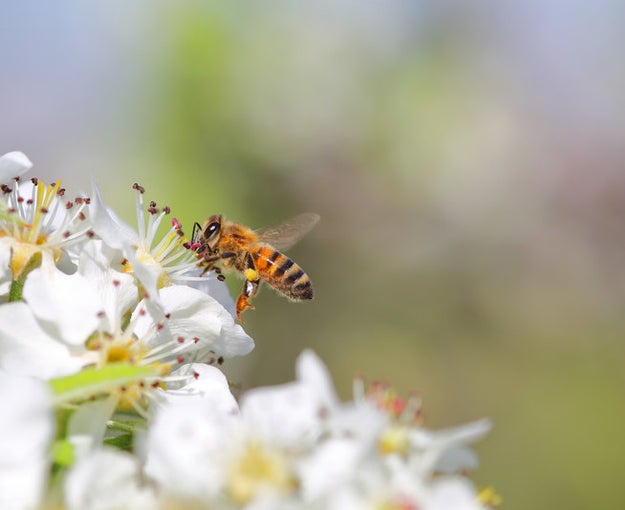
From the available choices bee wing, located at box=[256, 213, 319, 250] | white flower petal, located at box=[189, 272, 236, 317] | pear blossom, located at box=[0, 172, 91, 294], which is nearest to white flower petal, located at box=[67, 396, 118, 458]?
pear blossom, located at box=[0, 172, 91, 294]

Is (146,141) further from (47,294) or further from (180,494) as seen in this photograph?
(180,494)

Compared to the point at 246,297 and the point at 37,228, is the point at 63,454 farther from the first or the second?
the point at 246,297

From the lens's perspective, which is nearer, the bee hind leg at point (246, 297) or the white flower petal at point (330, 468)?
the white flower petal at point (330, 468)

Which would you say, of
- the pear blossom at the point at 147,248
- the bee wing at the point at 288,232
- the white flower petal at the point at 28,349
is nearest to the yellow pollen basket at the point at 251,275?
the bee wing at the point at 288,232

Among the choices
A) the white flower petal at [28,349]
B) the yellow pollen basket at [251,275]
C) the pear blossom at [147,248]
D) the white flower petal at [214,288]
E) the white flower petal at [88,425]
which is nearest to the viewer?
the white flower petal at [88,425]

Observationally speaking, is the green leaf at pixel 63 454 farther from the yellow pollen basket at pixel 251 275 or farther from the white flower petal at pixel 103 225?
the yellow pollen basket at pixel 251 275

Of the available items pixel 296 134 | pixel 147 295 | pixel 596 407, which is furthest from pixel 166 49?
pixel 147 295

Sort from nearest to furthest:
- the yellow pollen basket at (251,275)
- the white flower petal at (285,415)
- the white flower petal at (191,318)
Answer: the white flower petal at (285,415) < the white flower petal at (191,318) < the yellow pollen basket at (251,275)
